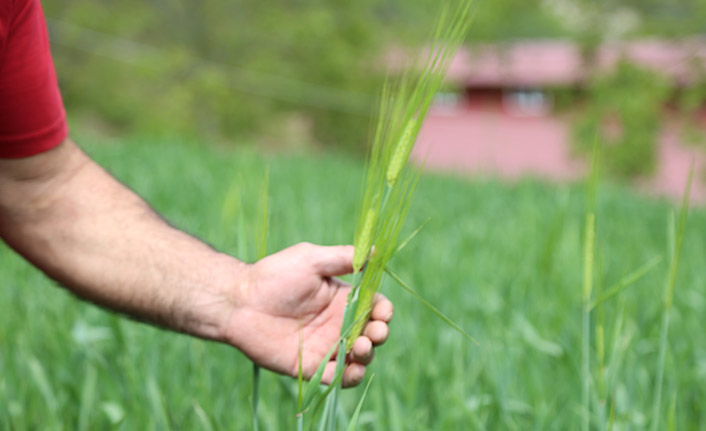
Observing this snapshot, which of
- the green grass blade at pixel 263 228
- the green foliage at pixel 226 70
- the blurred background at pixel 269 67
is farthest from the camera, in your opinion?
the green foliage at pixel 226 70

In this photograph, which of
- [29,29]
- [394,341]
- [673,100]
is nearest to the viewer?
[29,29]

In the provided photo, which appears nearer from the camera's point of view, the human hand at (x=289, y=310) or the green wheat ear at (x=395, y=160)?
the green wheat ear at (x=395, y=160)

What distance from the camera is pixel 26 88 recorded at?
1204 mm

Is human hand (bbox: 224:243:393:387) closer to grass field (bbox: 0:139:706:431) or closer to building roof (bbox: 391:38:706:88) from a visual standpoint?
grass field (bbox: 0:139:706:431)

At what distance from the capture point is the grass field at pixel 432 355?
1.44 meters

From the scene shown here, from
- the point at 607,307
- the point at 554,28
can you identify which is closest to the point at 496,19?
the point at 607,307

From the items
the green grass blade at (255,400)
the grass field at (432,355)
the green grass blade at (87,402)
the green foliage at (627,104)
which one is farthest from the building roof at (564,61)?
the green grass blade at (255,400)

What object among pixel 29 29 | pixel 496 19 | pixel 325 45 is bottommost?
pixel 325 45

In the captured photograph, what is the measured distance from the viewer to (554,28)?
27203 millimetres

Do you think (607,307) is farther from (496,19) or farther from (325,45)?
(325,45)

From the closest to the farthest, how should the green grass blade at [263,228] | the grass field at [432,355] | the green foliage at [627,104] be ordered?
the green grass blade at [263,228]
the grass field at [432,355]
the green foliage at [627,104]

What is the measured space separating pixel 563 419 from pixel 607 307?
935 millimetres

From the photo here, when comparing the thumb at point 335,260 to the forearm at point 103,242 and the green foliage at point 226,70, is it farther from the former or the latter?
the green foliage at point 226,70

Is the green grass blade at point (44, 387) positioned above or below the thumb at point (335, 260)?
below
